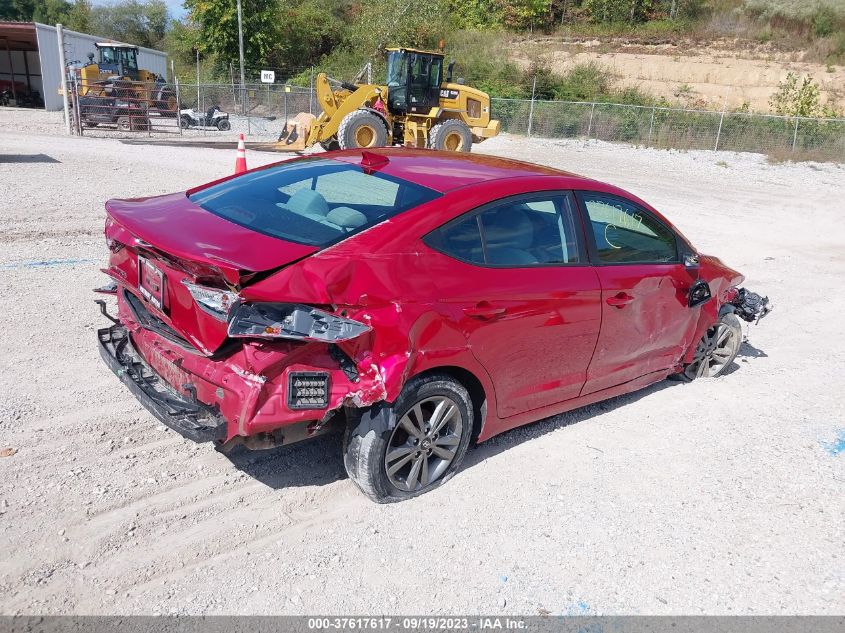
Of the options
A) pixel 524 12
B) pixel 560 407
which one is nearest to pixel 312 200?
pixel 560 407

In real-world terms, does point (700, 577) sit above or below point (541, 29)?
below

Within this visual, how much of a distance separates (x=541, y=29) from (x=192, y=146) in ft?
115

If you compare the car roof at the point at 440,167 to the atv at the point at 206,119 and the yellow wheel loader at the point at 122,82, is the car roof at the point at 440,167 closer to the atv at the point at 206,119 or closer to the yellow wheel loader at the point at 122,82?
the yellow wheel loader at the point at 122,82

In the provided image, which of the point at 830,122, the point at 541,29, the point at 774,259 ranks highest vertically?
the point at 541,29

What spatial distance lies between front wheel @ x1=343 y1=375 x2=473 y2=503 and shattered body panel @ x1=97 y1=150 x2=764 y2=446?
10cm

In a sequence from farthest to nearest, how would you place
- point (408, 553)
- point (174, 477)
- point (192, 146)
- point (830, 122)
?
point (830, 122)
point (192, 146)
point (174, 477)
point (408, 553)

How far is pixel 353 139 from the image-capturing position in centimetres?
1811

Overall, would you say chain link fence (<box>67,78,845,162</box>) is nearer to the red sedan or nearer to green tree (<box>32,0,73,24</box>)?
the red sedan

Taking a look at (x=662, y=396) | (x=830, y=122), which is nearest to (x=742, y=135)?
(x=830, y=122)

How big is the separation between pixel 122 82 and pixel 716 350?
2407 cm

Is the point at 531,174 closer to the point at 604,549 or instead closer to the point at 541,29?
the point at 604,549

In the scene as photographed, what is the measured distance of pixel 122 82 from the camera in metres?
24.2

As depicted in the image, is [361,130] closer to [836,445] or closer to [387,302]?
[836,445]

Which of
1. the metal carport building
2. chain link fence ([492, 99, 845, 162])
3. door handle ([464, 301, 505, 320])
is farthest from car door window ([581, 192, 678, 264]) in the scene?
the metal carport building
